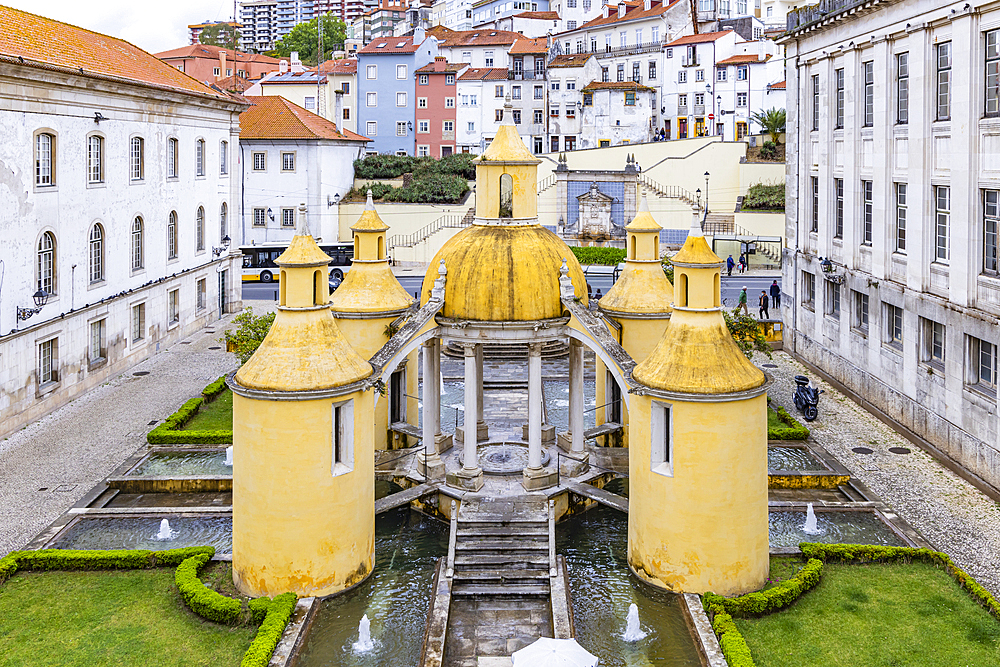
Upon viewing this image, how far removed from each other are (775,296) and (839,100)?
1580cm

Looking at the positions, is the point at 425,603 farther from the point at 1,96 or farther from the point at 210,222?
the point at 210,222

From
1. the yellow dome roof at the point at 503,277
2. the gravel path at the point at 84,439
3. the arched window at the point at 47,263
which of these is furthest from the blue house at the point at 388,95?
the yellow dome roof at the point at 503,277

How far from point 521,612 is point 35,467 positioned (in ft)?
52.2

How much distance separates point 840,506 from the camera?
24.9 m

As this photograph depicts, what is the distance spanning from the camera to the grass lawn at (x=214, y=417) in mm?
32031

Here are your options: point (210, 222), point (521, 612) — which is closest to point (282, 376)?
point (521, 612)

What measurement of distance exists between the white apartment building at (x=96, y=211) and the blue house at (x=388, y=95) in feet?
114

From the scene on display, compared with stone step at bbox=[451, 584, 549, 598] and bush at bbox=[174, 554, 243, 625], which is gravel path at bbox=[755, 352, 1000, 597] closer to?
stone step at bbox=[451, 584, 549, 598]

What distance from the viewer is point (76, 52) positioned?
38688 millimetres

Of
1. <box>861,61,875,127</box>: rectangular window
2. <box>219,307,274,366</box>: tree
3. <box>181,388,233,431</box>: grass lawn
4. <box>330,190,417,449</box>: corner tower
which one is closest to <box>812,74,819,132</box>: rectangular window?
<box>861,61,875,127</box>: rectangular window

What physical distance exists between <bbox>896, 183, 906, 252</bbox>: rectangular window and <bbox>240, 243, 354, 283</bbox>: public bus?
3886 cm

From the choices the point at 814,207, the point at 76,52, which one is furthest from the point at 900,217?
the point at 76,52

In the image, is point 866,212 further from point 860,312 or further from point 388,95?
point 388,95

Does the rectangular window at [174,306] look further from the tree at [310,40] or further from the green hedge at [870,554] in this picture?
the tree at [310,40]
